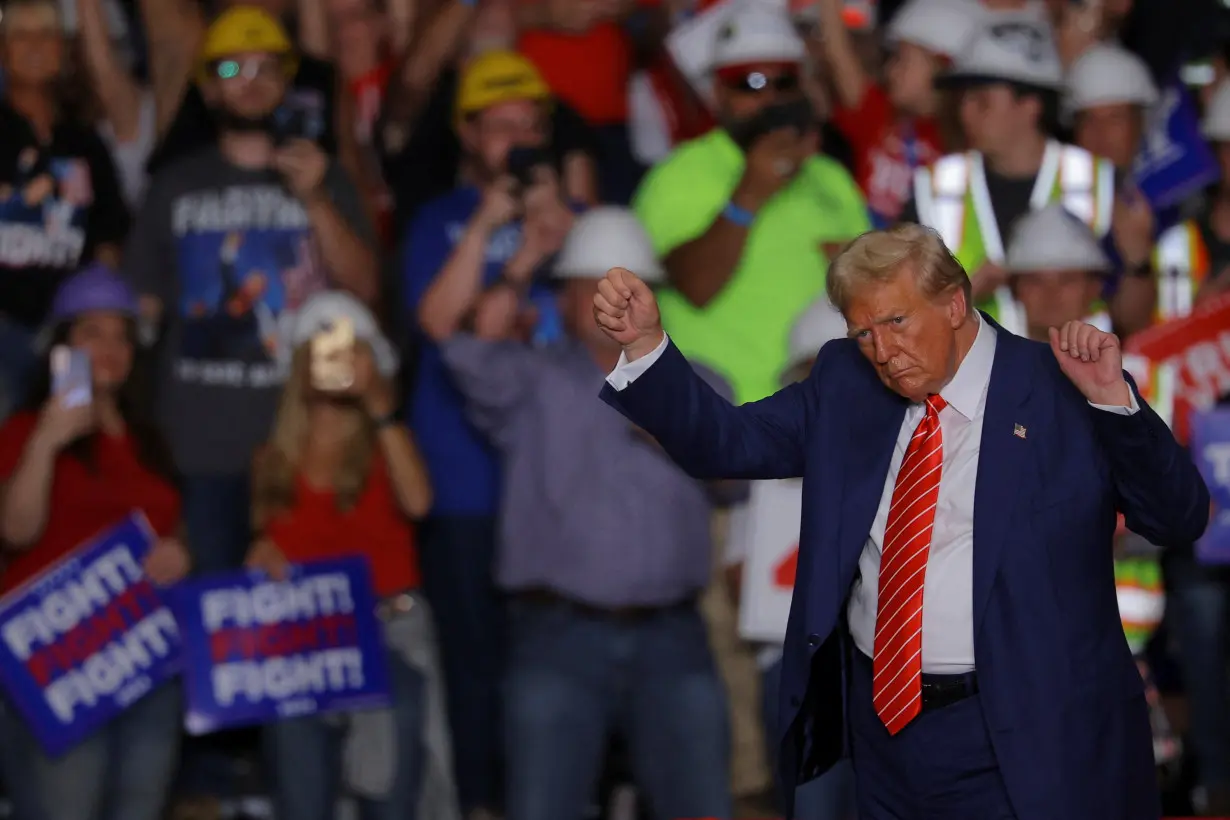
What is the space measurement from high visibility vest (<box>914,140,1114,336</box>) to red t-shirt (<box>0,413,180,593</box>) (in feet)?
9.23

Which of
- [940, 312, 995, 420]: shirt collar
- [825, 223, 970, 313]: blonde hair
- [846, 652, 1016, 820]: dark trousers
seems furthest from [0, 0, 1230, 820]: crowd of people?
[825, 223, 970, 313]: blonde hair

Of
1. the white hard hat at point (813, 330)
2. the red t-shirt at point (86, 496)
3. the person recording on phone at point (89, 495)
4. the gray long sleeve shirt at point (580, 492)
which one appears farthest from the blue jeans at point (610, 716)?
the red t-shirt at point (86, 496)

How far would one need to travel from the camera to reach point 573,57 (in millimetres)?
8469

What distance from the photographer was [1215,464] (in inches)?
283

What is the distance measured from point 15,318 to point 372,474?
1.51m

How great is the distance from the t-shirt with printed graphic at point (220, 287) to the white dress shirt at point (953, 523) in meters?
3.28

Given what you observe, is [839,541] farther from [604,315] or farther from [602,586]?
[602,586]

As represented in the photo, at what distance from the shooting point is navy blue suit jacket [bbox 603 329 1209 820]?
14.2 ft

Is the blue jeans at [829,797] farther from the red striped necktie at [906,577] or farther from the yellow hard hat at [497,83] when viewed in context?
the yellow hard hat at [497,83]

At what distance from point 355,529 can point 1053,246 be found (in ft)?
8.25

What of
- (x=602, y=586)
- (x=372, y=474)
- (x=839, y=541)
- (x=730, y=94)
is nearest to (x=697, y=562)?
(x=602, y=586)

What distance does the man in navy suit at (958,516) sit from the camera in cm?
434

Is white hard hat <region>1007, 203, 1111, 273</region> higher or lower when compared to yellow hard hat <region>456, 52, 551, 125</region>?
lower

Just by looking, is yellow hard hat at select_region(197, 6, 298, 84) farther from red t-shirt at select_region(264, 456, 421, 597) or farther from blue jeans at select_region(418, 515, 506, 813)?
blue jeans at select_region(418, 515, 506, 813)
